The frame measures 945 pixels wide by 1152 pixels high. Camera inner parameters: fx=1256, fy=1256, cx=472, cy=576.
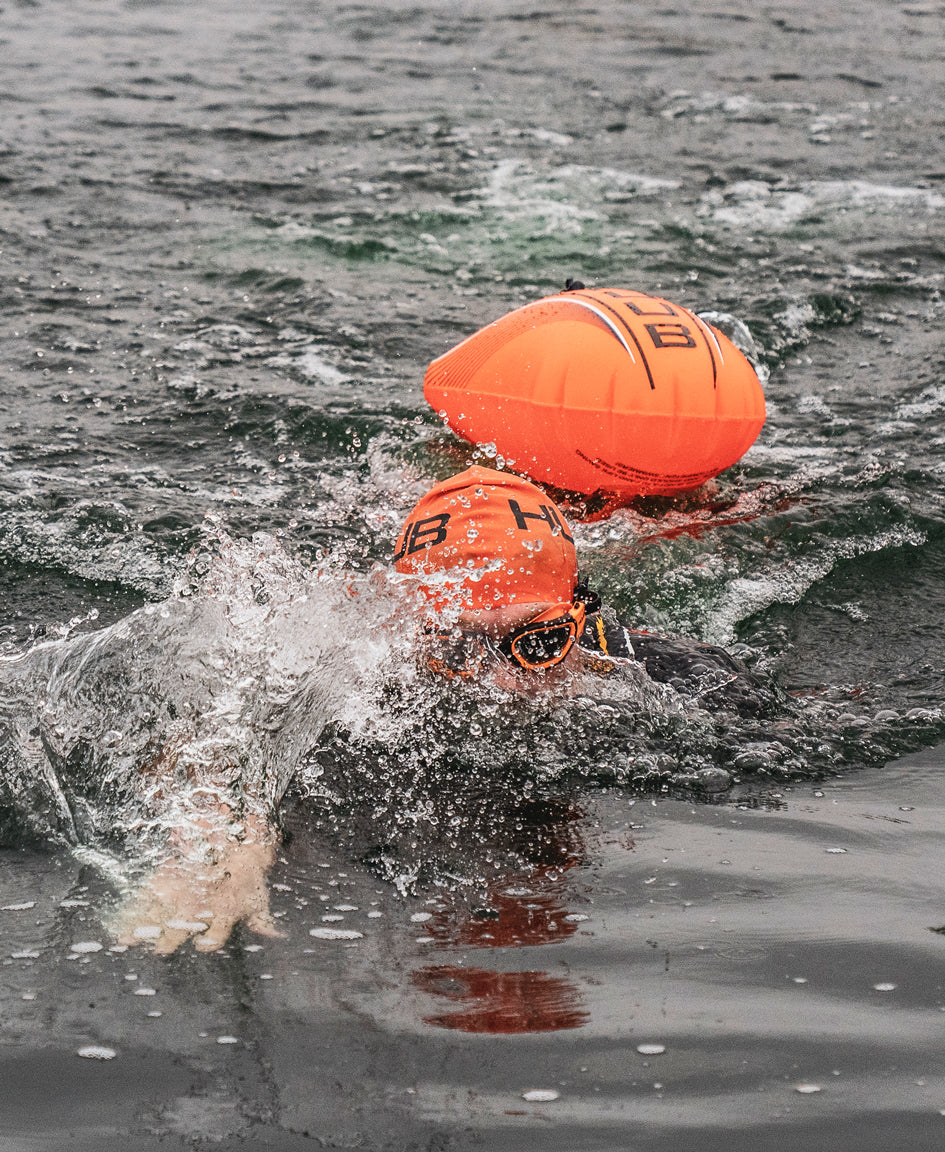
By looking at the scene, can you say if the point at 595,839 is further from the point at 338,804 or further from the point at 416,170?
the point at 416,170

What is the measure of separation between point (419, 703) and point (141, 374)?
415 centimetres

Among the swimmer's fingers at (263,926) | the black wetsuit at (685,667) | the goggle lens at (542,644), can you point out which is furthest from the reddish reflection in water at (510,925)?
the black wetsuit at (685,667)

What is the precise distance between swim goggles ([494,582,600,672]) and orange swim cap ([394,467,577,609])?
0.07 m

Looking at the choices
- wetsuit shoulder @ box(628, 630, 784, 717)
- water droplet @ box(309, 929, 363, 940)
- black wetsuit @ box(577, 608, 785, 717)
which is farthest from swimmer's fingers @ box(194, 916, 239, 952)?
wetsuit shoulder @ box(628, 630, 784, 717)

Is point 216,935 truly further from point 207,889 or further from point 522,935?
point 522,935

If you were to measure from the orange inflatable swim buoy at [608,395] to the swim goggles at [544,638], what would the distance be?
1.71 meters

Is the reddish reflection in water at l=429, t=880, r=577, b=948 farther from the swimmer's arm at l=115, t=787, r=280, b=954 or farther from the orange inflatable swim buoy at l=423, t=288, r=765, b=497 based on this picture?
the orange inflatable swim buoy at l=423, t=288, r=765, b=497

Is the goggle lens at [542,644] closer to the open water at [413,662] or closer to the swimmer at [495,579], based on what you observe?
the swimmer at [495,579]

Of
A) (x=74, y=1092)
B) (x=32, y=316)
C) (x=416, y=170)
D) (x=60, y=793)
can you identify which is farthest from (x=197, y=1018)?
(x=416, y=170)

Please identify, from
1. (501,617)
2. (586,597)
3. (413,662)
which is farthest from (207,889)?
(586,597)

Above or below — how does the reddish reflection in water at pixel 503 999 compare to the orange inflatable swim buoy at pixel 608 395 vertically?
below

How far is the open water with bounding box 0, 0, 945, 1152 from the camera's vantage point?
283 centimetres

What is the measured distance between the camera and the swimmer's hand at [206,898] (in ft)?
10.9

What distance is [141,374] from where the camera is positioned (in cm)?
780
